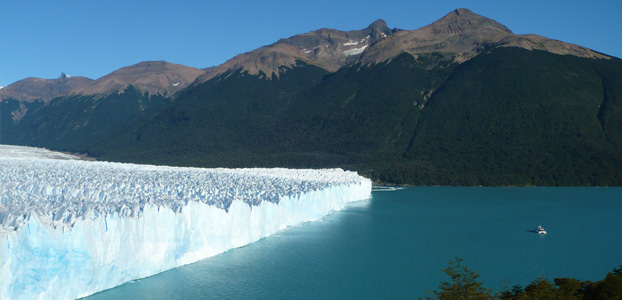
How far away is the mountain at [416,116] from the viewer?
87.3m

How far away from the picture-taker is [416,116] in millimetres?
108188

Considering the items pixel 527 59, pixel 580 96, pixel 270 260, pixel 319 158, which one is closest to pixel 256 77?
pixel 319 158

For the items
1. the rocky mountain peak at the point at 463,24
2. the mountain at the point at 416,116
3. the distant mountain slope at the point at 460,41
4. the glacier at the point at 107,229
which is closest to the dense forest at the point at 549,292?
the glacier at the point at 107,229

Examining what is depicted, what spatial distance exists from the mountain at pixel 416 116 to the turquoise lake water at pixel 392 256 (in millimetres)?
43066

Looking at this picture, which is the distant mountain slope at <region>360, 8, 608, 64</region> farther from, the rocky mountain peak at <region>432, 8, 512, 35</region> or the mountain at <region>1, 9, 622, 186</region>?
the mountain at <region>1, 9, 622, 186</region>

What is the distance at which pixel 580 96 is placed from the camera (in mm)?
101125

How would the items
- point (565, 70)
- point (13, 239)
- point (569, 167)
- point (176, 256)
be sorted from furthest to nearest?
point (565, 70), point (569, 167), point (176, 256), point (13, 239)

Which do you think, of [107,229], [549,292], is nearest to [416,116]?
[107,229]

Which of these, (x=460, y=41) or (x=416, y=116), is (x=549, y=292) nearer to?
(x=416, y=116)

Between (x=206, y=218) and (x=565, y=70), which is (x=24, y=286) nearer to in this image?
(x=206, y=218)

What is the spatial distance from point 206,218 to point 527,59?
105607 mm

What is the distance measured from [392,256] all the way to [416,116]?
8459 cm

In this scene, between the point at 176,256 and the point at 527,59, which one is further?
the point at 527,59

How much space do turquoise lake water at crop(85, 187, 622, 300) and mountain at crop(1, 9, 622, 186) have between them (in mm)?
43066
